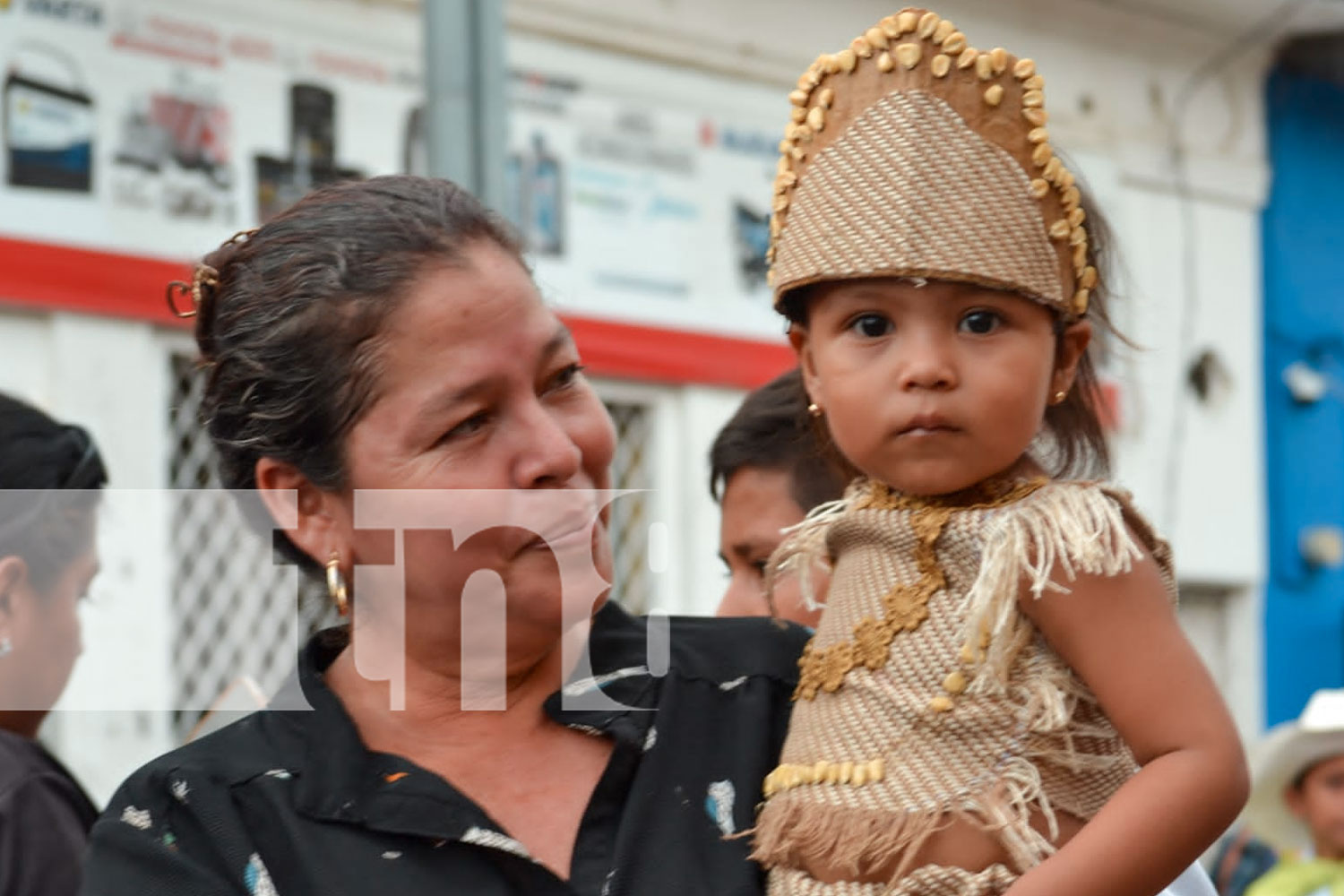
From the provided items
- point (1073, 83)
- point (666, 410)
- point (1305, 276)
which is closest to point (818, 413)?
point (666, 410)

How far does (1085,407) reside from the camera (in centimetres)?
222

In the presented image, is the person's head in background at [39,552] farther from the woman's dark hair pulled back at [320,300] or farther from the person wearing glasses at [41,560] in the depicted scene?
A: the woman's dark hair pulled back at [320,300]

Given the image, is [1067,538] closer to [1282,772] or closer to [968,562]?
[968,562]

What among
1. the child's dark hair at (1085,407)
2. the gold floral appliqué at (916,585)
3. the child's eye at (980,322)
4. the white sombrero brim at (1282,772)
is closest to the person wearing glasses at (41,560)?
the gold floral appliqué at (916,585)

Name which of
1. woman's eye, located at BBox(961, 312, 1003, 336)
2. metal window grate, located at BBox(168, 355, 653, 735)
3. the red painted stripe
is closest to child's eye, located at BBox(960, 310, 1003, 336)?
woman's eye, located at BBox(961, 312, 1003, 336)

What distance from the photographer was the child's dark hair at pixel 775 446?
3025 mm

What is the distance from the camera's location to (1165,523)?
33.6 ft

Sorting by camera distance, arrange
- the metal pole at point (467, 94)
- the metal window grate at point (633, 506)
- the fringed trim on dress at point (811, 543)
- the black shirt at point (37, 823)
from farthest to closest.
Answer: the metal window grate at point (633, 506) < the metal pole at point (467, 94) < the black shirt at point (37, 823) < the fringed trim on dress at point (811, 543)

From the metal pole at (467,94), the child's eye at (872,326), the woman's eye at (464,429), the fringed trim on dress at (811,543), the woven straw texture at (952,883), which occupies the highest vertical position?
the metal pole at (467,94)

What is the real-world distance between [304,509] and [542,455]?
1.21ft

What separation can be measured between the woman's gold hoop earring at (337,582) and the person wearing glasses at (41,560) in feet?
2.50

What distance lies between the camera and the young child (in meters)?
1.89

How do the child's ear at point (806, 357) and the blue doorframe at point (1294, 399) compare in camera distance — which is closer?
the child's ear at point (806, 357)

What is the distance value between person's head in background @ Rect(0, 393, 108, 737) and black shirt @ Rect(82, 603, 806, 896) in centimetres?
97
